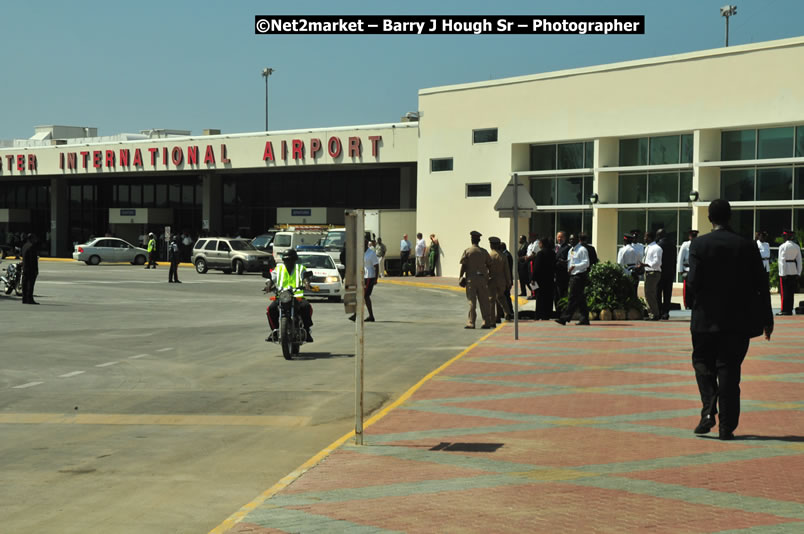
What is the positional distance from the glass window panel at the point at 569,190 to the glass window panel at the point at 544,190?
11.3 inches

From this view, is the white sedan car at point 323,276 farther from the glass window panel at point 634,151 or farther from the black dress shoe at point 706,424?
the black dress shoe at point 706,424

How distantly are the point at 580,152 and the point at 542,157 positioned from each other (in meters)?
2.14

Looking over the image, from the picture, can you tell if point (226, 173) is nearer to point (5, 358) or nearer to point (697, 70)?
point (697, 70)

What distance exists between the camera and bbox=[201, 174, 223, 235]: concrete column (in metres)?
66.4

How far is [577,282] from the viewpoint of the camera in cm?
2142

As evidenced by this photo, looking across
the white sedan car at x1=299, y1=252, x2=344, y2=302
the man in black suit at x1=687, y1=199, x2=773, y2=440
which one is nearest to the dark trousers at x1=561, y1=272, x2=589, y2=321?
the white sedan car at x1=299, y1=252, x2=344, y2=302

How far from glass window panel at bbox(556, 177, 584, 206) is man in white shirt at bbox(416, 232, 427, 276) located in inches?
262

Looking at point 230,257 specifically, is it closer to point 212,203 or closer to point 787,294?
point 212,203

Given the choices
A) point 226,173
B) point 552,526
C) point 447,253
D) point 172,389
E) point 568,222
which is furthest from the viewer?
point 226,173

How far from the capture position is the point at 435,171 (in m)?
47.5

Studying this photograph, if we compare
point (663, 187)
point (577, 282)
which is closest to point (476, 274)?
point (577, 282)

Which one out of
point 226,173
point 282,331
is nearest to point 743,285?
point 282,331

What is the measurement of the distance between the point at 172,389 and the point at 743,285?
277 inches

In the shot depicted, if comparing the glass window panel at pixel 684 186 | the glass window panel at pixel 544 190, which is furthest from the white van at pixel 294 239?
the glass window panel at pixel 684 186
